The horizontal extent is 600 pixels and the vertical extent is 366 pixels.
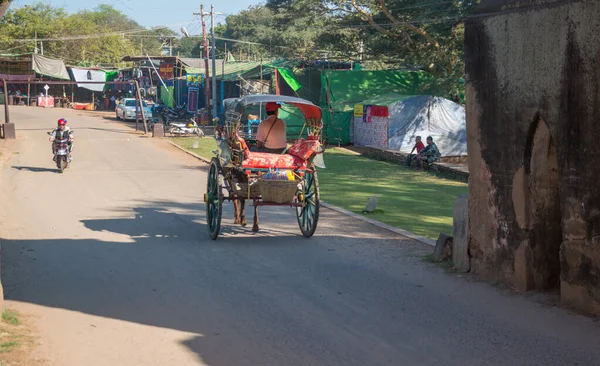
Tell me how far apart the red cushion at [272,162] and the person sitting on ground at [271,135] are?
91cm

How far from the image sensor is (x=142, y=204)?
16641mm

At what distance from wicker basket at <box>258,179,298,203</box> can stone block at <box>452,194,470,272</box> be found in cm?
271

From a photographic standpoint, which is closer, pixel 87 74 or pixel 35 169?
pixel 35 169

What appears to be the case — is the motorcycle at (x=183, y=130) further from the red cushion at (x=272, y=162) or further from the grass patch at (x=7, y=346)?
the grass patch at (x=7, y=346)

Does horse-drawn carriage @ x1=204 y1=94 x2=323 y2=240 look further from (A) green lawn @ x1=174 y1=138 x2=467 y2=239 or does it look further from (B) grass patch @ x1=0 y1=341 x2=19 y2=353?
(B) grass patch @ x1=0 y1=341 x2=19 y2=353

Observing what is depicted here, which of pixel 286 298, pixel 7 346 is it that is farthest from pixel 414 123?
pixel 7 346

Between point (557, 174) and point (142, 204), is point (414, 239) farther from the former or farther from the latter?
point (142, 204)

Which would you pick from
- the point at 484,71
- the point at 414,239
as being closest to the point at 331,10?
Answer: the point at 414,239

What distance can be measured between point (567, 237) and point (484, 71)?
2.37m

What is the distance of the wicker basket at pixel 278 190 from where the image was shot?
11477mm

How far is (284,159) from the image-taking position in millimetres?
11875

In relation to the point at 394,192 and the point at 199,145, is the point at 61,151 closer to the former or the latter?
the point at 394,192

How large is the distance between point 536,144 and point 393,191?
40.2 feet

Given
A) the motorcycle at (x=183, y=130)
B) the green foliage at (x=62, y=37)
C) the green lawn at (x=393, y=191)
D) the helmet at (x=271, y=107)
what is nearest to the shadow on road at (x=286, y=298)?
the helmet at (x=271, y=107)
